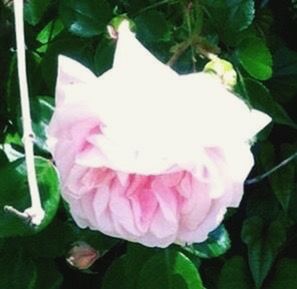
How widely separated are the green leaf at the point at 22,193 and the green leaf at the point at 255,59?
151mm

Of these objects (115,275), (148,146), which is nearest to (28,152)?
(148,146)

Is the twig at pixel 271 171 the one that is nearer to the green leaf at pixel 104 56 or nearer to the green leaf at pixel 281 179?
the green leaf at pixel 281 179

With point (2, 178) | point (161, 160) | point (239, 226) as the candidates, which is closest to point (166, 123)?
point (161, 160)

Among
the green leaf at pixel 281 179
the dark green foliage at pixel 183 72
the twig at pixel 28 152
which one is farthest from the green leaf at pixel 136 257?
the twig at pixel 28 152

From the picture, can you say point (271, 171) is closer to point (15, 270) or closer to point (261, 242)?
point (261, 242)

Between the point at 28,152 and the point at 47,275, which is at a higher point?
the point at 28,152

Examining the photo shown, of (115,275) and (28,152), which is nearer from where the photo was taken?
(28,152)

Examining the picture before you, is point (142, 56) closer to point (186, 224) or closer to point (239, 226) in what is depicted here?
point (186, 224)

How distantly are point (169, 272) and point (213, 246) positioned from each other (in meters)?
0.04

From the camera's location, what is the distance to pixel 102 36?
799 mm

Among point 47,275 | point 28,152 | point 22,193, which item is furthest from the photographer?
point 47,275

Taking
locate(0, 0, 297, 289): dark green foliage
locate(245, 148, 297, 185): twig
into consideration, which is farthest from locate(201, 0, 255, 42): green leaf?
locate(245, 148, 297, 185): twig

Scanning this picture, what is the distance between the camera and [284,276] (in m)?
0.90

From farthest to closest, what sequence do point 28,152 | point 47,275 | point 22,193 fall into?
1. point 47,275
2. point 22,193
3. point 28,152
